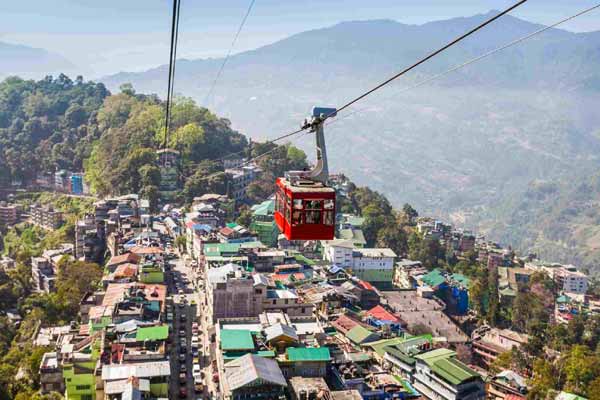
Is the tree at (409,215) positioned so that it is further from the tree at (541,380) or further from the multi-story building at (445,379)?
the multi-story building at (445,379)

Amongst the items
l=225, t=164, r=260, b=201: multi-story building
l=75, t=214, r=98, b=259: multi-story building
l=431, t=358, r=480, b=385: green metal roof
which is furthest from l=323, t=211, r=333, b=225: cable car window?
l=225, t=164, r=260, b=201: multi-story building

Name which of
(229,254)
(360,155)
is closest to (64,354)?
(229,254)

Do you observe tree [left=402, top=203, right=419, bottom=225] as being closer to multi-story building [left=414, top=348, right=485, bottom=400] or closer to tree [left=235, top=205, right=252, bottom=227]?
tree [left=235, top=205, right=252, bottom=227]

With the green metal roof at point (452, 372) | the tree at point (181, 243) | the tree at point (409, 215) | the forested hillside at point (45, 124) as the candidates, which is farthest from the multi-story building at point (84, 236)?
the tree at point (409, 215)

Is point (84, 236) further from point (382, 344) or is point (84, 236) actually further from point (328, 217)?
point (328, 217)

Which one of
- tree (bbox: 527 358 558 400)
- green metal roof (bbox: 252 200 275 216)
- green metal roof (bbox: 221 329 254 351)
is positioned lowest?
tree (bbox: 527 358 558 400)
